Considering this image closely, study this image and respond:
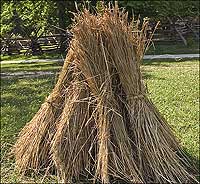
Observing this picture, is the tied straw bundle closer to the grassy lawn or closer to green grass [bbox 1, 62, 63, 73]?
the grassy lawn

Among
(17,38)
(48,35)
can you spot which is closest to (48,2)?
(48,35)

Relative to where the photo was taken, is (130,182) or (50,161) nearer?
(130,182)

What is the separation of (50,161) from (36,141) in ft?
0.79

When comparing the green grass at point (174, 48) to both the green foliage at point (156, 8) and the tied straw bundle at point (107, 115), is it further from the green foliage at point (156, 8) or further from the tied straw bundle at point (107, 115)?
the tied straw bundle at point (107, 115)

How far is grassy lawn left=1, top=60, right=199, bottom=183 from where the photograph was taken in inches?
224

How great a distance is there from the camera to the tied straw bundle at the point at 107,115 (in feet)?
14.5

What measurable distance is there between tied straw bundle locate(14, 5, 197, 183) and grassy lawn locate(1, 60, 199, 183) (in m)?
0.45

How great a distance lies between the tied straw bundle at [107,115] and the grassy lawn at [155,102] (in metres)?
0.45

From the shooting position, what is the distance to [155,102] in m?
8.15

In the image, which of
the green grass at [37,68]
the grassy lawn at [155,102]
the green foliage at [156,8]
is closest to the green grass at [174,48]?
the green foliage at [156,8]

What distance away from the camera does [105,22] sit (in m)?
4.37

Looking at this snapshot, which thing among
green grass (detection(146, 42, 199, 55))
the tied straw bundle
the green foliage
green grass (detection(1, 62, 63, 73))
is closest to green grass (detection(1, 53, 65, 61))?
green grass (detection(1, 62, 63, 73))

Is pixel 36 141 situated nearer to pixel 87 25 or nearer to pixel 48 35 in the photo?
pixel 87 25

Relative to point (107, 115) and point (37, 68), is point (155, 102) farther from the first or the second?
point (37, 68)
